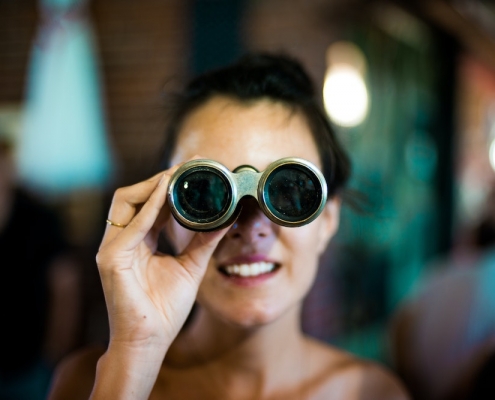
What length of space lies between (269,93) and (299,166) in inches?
8.9

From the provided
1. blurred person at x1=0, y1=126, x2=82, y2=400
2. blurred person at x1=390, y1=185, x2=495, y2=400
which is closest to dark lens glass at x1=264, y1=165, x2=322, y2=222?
blurred person at x1=390, y1=185, x2=495, y2=400

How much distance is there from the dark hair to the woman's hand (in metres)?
0.21

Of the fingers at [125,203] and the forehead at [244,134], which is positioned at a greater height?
the forehead at [244,134]

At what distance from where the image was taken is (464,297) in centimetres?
156

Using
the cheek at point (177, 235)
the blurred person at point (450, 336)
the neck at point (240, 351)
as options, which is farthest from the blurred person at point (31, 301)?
the blurred person at point (450, 336)

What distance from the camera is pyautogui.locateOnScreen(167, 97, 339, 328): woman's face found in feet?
→ 2.98

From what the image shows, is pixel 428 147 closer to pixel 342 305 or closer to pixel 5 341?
pixel 342 305

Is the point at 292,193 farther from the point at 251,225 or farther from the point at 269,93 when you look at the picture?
the point at 269,93

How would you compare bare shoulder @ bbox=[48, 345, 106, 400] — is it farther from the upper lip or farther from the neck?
the upper lip

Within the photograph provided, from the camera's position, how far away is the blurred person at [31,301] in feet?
4.65

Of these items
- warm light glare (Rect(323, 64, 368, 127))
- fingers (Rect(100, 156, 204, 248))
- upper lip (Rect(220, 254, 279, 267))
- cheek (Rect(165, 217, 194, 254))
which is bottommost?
upper lip (Rect(220, 254, 279, 267))

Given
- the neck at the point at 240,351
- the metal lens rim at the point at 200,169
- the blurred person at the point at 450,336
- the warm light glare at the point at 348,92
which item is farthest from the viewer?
the warm light glare at the point at 348,92

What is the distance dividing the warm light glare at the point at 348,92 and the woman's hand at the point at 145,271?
1.50m

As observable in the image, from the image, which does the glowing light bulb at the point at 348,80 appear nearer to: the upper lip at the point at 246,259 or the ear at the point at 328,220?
the ear at the point at 328,220
